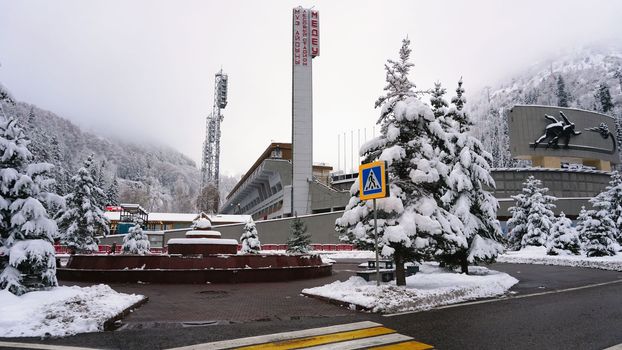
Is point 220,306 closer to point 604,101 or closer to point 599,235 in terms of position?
point 599,235

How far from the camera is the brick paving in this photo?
8.48 m

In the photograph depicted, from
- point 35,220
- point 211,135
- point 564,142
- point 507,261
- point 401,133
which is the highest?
point 211,135

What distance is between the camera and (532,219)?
133 ft

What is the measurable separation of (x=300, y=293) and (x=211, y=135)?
402 feet

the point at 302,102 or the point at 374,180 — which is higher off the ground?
the point at 302,102

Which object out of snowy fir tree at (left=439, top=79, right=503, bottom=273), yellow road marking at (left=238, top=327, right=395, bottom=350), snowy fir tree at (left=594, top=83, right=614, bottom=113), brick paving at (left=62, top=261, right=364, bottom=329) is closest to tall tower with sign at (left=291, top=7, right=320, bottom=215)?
snowy fir tree at (left=439, top=79, right=503, bottom=273)

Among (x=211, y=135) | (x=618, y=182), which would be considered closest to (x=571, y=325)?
(x=618, y=182)

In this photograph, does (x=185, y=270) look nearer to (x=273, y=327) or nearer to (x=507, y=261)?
(x=273, y=327)

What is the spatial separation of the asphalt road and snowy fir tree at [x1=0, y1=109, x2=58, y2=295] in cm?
287

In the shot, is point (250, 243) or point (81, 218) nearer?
point (250, 243)

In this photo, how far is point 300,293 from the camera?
43.0 ft

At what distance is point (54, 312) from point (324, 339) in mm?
4910

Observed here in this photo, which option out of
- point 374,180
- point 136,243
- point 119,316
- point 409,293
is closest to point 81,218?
point 136,243

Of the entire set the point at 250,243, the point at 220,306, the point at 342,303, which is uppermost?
the point at 250,243
